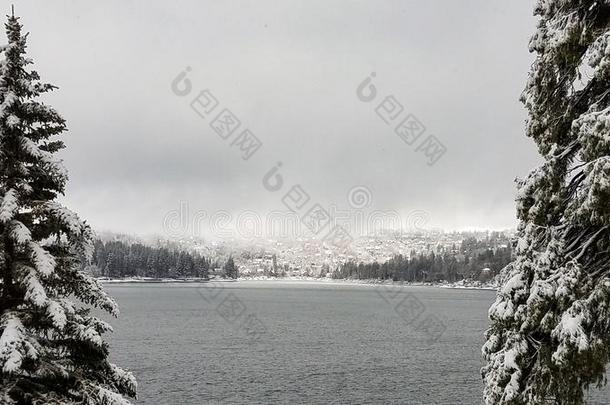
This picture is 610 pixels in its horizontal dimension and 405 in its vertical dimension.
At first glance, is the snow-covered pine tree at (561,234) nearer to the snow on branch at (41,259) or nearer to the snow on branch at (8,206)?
the snow on branch at (41,259)

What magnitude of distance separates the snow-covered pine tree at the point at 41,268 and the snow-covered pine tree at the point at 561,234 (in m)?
8.06

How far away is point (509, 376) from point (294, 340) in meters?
59.4

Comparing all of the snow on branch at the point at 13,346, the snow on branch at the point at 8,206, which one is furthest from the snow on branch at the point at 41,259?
the snow on branch at the point at 13,346

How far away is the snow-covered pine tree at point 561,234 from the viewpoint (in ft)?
28.0

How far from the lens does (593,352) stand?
8.83 meters

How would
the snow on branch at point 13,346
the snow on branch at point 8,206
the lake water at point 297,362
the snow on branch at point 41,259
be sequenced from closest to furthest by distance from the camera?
the snow on branch at point 13,346, the snow on branch at point 41,259, the snow on branch at point 8,206, the lake water at point 297,362

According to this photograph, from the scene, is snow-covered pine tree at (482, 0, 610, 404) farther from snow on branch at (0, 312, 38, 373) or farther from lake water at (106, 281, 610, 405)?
lake water at (106, 281, 610, 405)

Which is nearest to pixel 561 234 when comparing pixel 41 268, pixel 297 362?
pixel 41 268

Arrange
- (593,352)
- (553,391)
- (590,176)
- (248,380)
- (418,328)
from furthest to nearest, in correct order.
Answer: (418,328)
(248,380)
(553,391)
(593,352)
(590,176)

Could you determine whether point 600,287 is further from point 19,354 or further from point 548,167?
point 19,354

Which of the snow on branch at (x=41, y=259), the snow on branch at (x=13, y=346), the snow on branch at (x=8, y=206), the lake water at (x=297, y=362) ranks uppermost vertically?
the snow on branch at (x=8, y=206)

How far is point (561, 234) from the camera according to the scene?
10.2m

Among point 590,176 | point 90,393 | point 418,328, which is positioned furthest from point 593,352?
point 418,328

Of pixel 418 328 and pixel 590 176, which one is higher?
pixel 590 176
